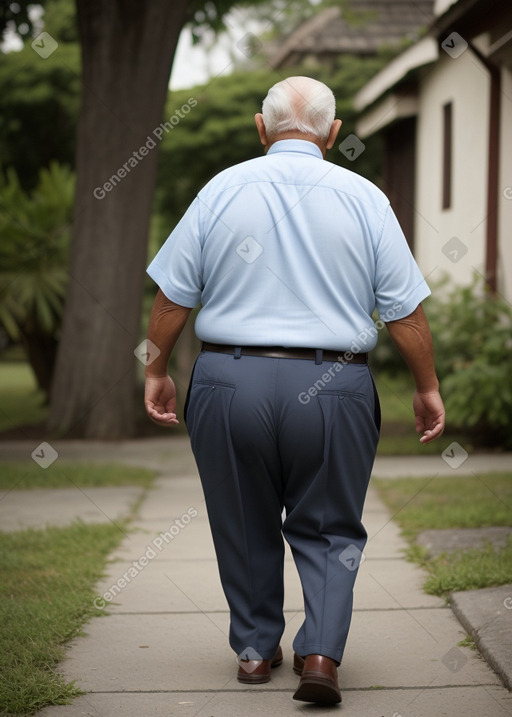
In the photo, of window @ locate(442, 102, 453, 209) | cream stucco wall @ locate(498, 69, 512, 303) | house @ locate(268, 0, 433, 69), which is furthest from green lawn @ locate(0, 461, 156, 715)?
house @ locate(268, 0, 433, 69)

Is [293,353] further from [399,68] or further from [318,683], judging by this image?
[399,68]

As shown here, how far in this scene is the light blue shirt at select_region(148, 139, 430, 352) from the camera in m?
3.16

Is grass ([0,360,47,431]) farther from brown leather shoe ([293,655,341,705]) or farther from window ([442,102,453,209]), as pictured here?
brown leather shoe ([293,655,341,705])

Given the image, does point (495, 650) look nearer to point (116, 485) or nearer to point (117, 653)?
point (117, 653)

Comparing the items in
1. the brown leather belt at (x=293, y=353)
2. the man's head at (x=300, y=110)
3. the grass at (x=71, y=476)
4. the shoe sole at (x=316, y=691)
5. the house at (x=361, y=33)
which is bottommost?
the grass at (x=71, y=476)

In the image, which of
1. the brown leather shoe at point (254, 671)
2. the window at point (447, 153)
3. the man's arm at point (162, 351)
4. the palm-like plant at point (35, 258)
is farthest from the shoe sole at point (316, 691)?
the window at point (447, 153)

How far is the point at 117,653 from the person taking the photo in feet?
12.2

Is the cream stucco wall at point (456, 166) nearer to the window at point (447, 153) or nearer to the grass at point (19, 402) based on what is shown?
the window at point (447, 153)

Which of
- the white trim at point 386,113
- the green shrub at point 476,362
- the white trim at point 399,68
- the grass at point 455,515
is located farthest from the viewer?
the white trim at point 386,113

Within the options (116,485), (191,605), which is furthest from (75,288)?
(191,605)

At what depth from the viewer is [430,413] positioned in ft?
11.0

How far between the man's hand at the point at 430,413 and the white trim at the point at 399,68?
9474mm

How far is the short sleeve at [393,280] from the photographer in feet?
10.5

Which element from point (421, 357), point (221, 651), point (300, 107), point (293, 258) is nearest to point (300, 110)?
point (300, 107)
